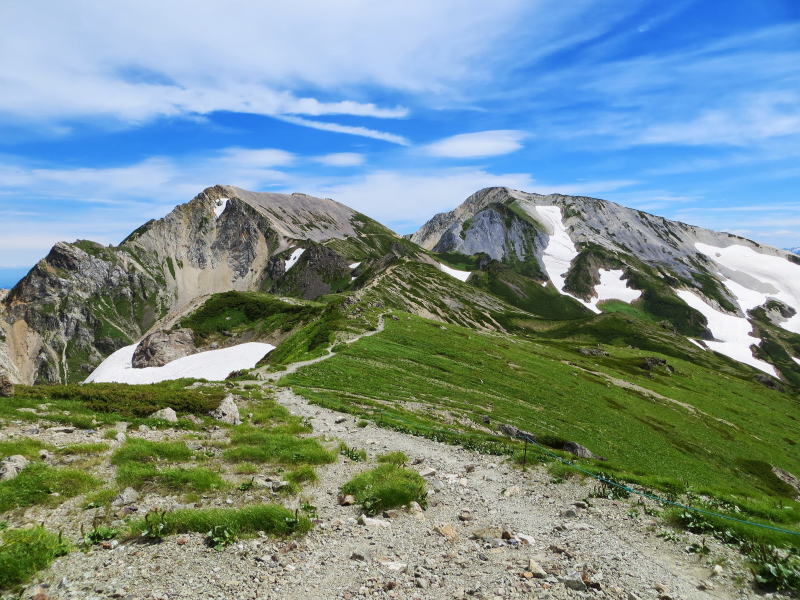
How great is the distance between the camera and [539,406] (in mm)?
54188

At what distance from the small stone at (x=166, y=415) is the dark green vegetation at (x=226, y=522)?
42.5ft

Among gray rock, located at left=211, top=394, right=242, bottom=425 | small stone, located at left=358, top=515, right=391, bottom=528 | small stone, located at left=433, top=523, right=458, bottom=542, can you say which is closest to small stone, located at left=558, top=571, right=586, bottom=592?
small stone, located at left=433, top=523, right=458, bottom=542

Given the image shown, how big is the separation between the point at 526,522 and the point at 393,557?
5190 mm

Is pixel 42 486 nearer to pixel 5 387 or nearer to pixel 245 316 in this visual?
pixel 5 387

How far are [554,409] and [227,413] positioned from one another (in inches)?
1649

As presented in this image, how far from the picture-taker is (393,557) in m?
11.4

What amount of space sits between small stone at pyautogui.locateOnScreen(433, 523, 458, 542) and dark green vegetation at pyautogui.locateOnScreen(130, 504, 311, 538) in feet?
12.9

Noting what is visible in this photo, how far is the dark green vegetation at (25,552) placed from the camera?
9141 millimetres

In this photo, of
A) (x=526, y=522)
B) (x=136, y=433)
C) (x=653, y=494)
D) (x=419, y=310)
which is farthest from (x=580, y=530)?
(x=419, y=310)

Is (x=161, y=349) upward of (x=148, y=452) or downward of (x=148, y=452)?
downward

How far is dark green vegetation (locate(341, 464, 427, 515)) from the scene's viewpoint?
14627 millimetres

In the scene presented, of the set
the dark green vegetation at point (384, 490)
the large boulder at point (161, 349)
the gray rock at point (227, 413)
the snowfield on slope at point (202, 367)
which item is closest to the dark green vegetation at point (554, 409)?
the dark green vegetation at point (384, 490)

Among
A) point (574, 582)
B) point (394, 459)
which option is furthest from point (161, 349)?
point (574, 582)

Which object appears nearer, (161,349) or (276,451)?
(276,451)
